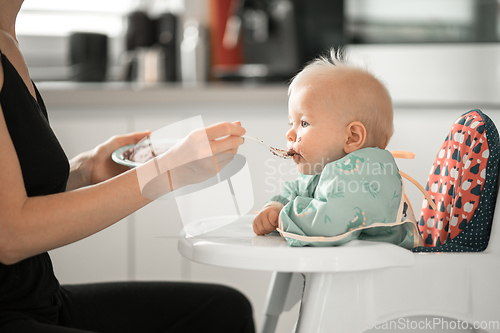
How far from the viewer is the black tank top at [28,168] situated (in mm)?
727

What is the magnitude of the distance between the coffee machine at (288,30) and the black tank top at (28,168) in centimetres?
133

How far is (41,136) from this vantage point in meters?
0.75

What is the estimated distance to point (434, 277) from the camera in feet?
2.29

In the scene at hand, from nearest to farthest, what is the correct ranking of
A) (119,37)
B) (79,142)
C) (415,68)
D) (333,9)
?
(415,68) < (79,142) < (333,9) < (119,37)

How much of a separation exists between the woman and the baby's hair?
0.59ft

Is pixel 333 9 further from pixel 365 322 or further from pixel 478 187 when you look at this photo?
pixel 365 322

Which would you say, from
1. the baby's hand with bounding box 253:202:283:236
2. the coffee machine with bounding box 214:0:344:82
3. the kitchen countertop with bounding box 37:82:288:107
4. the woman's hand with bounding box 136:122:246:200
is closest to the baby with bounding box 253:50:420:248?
the baby's hand with bounding box 253:202:283:236

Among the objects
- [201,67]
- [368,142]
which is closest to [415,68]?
[368,142]

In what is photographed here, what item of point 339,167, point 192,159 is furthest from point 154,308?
point 339,167

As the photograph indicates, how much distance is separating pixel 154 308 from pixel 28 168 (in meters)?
0.37

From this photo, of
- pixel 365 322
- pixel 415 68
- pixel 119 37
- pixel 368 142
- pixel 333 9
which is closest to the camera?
pixel 365 322

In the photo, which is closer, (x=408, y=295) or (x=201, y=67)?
(x=408, y=295)

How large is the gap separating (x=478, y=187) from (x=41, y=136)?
2.22ft

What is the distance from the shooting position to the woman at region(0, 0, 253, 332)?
675 millimetres
